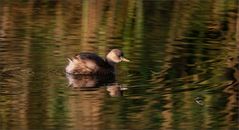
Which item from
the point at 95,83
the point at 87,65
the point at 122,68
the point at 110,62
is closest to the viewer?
the point at 95,83

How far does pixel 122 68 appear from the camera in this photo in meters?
10.8

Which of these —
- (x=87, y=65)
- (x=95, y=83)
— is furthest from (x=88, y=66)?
(x=95, y=83)

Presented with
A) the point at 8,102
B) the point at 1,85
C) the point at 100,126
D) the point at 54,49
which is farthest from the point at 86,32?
the point at 100,126

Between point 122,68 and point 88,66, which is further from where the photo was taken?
point 122,68

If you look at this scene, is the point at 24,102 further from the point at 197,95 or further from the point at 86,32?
the point at 86,32

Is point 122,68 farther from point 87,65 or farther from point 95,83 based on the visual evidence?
Answer: point 95,83

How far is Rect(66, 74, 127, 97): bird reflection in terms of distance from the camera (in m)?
9.22

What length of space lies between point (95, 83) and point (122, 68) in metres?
1.10

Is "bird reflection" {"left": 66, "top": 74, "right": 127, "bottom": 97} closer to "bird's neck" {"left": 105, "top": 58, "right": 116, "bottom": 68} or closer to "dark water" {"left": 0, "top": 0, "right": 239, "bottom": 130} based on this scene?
"dark water" {"left": 0, "top": 0, "right": 239, "bottom": 130}

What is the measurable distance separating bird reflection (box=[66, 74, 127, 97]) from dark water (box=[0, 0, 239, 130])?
14mm

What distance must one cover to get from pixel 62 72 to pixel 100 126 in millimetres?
2888

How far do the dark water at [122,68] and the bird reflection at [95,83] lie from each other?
14 millimetres

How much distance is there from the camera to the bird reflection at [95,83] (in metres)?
9.22

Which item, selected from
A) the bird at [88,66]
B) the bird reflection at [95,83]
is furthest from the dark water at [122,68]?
the bird at [88,66]
